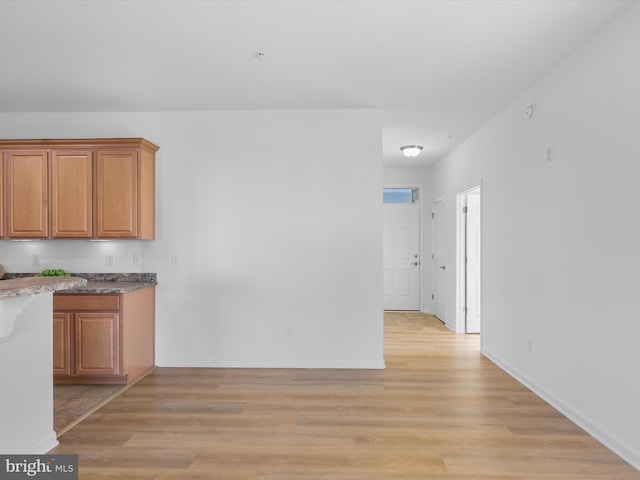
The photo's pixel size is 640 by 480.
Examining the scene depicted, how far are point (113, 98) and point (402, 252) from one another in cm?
551

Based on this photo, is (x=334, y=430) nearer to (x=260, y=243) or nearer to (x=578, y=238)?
(x=260, y=243)

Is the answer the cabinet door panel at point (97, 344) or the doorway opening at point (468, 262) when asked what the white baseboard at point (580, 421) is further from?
the cabinet door panel at point (97, 344)

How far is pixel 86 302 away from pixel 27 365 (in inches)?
57.0

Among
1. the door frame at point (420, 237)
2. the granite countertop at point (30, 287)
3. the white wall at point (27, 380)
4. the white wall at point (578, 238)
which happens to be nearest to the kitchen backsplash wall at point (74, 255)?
the white wall at point (27, 380)

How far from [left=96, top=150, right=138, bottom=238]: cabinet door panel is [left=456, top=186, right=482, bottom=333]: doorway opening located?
428cm

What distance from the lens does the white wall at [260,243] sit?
14.3 feet

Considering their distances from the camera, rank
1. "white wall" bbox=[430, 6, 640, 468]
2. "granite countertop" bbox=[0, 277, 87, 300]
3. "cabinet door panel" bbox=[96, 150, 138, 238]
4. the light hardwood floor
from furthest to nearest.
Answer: "cabinet door panel" bbox=[96, 150, 138, 238]
"white wall" bbox=[430, 6, 640, 468]
the light hardwood floor
"granite countertop" bbox=[0, 277, 87, 300]

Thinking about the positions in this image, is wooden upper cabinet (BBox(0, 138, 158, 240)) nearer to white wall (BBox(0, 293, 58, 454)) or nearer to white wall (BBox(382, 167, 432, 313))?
white wall (BBox(0, 293, 58, 454))

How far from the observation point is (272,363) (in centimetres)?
435

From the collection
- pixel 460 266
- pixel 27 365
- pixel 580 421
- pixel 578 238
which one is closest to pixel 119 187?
pixel 27 365

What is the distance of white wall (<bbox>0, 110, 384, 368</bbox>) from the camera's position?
14.3 feet

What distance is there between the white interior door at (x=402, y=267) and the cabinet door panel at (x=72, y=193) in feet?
17.0

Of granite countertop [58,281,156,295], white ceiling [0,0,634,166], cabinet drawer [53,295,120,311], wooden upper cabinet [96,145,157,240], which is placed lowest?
cabinet drawer [53,295,120,311]

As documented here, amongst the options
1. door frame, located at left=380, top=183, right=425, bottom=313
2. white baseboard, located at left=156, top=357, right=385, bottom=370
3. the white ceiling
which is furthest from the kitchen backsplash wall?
door frame, located at left=380, top=183, right=425, bottom=313
